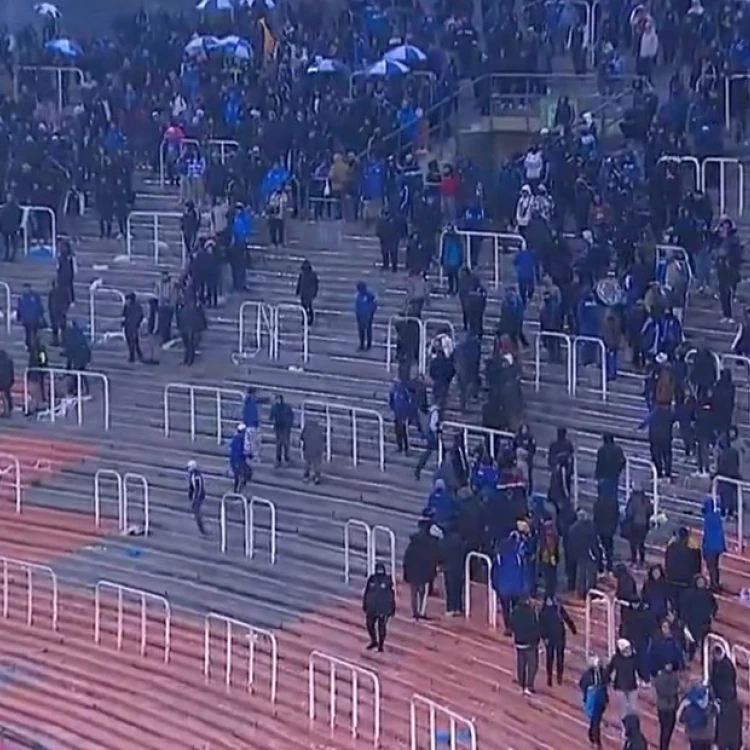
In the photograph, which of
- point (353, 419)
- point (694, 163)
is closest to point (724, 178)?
point (694, 163)

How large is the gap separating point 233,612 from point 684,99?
1072 cm

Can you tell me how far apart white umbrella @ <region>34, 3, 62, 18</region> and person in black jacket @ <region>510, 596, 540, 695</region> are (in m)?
22.8

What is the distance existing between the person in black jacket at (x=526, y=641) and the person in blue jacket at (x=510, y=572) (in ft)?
1.49

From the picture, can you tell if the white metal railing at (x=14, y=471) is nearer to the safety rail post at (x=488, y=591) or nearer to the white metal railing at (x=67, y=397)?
the white metal railing at (x=67, y=397)

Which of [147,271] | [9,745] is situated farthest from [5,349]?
[9,745]

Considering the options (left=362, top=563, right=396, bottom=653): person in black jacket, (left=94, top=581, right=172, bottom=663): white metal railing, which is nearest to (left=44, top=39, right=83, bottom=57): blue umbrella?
(left=94, top=581, right=172, bottom=663): white metal railing

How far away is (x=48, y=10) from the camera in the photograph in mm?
44500

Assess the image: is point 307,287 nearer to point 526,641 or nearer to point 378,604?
point 378,604

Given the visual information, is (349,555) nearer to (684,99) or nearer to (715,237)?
(715,237)

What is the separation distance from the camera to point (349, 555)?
28.0 m

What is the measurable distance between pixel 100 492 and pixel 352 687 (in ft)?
24.8

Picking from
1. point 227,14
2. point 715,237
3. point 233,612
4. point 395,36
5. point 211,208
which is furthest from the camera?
point 227,14

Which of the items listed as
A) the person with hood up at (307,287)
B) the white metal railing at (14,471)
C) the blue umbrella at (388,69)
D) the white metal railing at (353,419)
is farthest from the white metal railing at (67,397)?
the blue umbrella at (388,69)

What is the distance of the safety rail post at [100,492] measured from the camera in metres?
30.4
